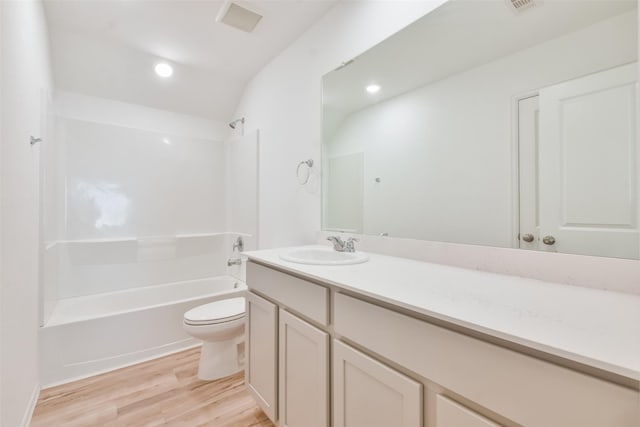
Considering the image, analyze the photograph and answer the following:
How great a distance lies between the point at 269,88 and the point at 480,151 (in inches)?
78.7

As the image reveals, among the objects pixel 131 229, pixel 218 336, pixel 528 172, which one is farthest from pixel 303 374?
pixel 131 229

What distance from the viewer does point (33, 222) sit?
5.27ft

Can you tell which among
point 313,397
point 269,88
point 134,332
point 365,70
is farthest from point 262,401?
point 269,88

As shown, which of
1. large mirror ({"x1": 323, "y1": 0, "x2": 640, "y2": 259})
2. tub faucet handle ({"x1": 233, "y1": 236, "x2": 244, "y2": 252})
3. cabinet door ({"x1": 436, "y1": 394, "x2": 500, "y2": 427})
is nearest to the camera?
cabinet door ({"x1": 436, "y1": 394, "x2": 500, "y2": 427})

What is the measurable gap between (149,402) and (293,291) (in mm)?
1307

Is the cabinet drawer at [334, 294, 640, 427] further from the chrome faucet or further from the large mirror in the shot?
the chrome faucet

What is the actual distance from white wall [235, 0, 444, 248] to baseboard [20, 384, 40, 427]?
5.57 feet

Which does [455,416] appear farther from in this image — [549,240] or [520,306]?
[549,240]

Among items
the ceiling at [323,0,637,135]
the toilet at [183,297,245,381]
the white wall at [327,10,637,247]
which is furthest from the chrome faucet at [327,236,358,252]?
the toilet at [183,297,245,381]

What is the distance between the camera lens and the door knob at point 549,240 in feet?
3.24

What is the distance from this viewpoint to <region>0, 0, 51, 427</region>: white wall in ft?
3.73

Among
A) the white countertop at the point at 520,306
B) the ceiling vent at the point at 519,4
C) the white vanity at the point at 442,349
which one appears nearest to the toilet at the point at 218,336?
the white vanity at the point at 442,349

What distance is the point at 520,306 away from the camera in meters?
0.72

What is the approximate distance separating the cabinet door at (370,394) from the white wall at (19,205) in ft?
4.38
